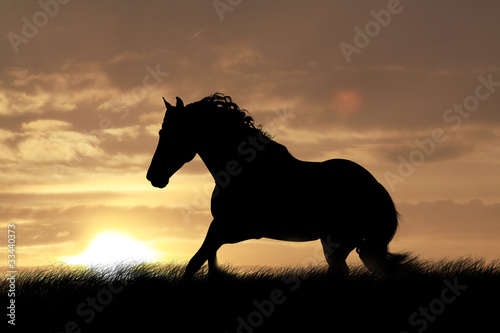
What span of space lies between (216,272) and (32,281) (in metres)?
2.72

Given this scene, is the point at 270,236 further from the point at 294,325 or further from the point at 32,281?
the point at 32,281

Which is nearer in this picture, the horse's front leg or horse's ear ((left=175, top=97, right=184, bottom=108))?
the horse's front leg

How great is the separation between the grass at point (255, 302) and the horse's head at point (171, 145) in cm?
164

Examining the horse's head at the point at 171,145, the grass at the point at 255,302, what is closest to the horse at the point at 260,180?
the horse's head at the point at 171,145

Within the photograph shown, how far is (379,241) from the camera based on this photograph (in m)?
9.75

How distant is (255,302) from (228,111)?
3369 mm

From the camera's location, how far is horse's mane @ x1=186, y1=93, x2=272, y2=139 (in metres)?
9.38

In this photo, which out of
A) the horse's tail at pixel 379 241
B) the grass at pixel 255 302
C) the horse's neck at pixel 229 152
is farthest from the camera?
the horse's tail at pixel 379 241

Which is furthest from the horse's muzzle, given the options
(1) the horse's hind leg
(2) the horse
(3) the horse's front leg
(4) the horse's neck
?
(1) the horse's hind leg

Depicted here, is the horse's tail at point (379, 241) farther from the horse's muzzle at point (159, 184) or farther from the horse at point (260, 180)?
the horse's muzzle at point (159, 184)

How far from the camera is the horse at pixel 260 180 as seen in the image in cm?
927

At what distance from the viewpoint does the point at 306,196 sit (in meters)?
9.42

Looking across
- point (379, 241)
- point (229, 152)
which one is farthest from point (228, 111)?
point (379, 241)

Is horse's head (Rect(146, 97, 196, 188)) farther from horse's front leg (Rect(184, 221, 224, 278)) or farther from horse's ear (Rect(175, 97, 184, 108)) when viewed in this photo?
horse's front leg (Rect(184, 221, 224, 278))
